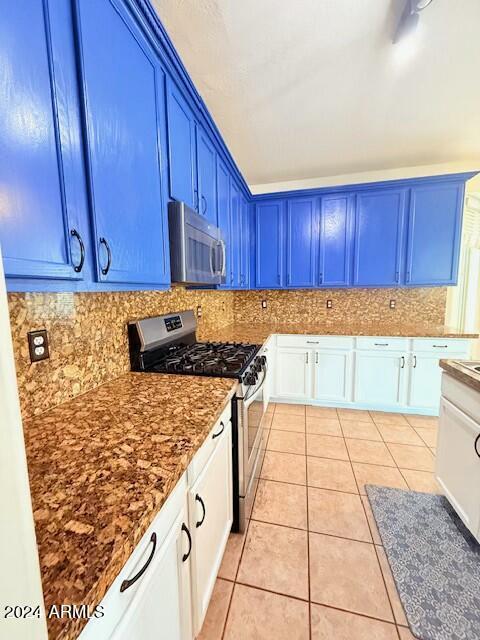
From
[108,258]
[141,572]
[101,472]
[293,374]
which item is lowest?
[293,374]

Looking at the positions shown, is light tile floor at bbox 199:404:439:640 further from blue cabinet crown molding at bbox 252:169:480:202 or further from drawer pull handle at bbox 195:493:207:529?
blue cabinet crown molding at bbox 252:169:480:202

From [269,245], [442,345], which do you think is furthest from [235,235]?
[442,345]

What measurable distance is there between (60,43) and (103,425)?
3.72 ft

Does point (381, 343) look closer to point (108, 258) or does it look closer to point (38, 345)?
point (108, 258)

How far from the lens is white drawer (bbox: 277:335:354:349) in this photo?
2947 mm

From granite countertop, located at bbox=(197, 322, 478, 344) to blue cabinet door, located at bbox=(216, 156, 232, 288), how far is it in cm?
55

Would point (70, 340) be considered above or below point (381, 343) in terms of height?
above

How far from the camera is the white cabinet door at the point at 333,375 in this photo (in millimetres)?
2984

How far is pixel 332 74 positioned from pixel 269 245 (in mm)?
1894

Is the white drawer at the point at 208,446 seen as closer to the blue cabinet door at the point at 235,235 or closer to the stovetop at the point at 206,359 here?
the stovetop at the point at 206,359

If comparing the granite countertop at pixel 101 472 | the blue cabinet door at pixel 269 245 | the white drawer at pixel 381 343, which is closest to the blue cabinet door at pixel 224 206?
the blue cabinet door at pixel 269 245

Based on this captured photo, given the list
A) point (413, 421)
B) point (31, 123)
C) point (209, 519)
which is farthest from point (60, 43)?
point (413, 421)

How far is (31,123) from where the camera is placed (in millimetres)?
656

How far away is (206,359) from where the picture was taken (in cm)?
170
